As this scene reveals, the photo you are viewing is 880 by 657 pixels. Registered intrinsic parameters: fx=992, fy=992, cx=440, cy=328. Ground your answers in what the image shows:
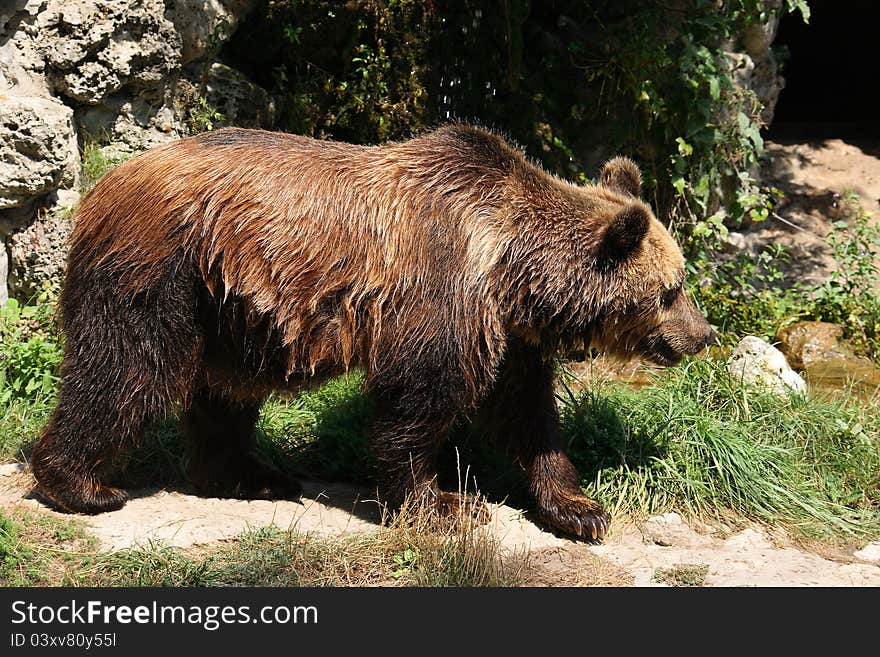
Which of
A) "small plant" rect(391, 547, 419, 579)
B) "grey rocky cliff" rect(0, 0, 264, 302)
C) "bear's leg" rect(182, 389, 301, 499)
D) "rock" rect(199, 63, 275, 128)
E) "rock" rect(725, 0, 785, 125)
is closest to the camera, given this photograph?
"small plant" rect(391, 547, 419, 579)

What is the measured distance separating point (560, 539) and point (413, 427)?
1147 mm

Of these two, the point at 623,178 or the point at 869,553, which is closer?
the point at 869,553

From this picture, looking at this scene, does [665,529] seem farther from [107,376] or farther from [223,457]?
[107,376]

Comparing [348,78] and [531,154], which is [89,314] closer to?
[348,78]

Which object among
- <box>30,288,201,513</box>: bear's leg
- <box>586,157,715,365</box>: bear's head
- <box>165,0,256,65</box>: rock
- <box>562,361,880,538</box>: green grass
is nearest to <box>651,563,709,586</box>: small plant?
<box>562,361,880,538</box>: green grass

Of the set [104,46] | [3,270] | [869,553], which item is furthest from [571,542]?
[104,46]

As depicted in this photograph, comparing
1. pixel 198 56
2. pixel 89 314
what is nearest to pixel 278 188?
pixel 89 314

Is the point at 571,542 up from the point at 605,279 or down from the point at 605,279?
down

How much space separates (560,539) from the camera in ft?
18.1

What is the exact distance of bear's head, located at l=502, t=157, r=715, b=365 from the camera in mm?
5102

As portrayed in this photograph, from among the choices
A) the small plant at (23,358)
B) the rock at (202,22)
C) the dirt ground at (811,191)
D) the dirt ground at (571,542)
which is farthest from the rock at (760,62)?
the small plant at (23,358)

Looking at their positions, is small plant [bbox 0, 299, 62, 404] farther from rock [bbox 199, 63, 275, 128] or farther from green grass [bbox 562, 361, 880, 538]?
green grass [bbox 562, 361, 880, 538]

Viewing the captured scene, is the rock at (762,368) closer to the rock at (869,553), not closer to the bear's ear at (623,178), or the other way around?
the rock at (869,553)

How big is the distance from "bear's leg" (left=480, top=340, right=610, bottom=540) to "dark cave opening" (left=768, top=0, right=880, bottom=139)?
950cm
